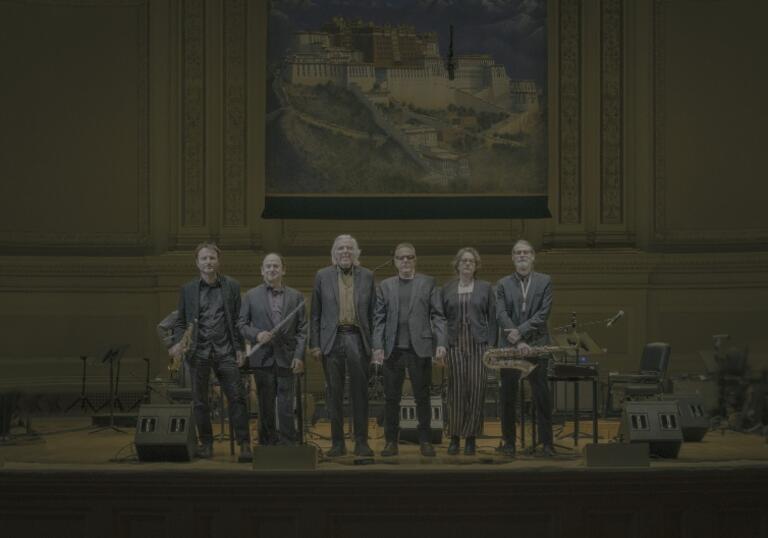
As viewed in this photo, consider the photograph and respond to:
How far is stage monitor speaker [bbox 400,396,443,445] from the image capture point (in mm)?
10211

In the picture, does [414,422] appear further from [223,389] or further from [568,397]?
[568,397]

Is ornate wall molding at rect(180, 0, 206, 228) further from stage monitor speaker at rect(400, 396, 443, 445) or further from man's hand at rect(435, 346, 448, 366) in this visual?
man's hand at rect(435, 346, 448, 366)

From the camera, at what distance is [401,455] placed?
365 inches

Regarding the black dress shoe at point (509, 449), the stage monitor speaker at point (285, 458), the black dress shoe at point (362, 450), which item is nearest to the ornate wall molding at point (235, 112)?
the black dress shoe at point (362, 450)

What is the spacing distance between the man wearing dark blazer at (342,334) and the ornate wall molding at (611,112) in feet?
17.6

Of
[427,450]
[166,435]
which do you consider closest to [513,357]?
[427,450]

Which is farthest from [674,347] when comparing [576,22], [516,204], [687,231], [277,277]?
[277,277]

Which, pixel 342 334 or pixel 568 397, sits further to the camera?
pixel 568 397

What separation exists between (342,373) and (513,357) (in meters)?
1.31

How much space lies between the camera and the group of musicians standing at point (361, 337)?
9047mm

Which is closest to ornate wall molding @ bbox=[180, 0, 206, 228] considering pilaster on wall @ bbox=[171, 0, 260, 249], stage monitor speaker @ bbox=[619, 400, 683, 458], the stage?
pilaster on wall @ bbox=[171, 0, 260, 249]

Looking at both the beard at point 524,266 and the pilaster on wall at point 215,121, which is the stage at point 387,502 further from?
the pilaster on wall at point 215,121

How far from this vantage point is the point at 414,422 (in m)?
10.3

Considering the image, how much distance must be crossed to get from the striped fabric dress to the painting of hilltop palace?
15.0 feet
